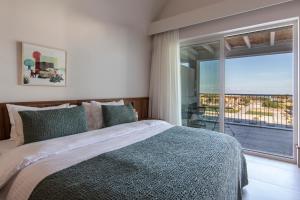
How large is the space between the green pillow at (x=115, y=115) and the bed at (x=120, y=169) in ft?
1.98

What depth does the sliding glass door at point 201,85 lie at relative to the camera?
11.4 feet

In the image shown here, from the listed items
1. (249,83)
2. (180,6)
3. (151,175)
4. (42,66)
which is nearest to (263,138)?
(249,83)

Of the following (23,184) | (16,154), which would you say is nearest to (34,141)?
(16,154)

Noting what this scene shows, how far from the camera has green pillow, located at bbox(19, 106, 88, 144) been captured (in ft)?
5.46

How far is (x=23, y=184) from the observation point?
1176mm

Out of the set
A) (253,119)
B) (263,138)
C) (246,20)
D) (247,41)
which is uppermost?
(246,20)

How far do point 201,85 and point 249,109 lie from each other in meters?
1.64

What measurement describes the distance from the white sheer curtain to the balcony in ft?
1.29

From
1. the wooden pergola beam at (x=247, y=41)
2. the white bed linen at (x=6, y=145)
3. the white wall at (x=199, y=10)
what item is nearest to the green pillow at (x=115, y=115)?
the white bed linen at (x=6, y=145)

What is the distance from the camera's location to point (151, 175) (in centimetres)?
111

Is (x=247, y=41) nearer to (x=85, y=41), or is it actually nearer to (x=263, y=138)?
(x=263, y=138)

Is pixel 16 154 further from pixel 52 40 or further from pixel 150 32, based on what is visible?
pixel 150 32

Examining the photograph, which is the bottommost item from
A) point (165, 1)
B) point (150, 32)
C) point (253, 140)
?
point (253, 140)

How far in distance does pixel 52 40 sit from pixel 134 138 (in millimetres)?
1564
